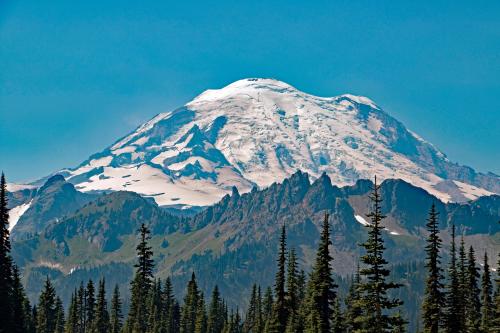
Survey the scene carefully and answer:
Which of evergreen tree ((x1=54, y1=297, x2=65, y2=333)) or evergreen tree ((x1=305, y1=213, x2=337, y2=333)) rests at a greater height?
evergreen tree ((x1=305, y1=213, x2=337, y2=333))

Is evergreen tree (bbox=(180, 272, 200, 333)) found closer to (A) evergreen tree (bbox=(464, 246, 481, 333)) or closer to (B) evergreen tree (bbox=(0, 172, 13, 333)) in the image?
(A) evergreen tree (bbox=(464, 246, 481, 333))

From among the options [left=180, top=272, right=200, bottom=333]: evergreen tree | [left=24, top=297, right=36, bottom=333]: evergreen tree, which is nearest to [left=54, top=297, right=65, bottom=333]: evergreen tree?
[left=24, top=297, right=36, bottom=333]: evergreen tree

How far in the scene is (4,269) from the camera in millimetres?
95438

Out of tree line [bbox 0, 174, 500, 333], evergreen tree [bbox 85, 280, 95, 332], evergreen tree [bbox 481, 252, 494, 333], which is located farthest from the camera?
evergreen tree [bbox 85, 280, 95, 332]

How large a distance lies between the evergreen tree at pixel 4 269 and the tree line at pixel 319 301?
4.2 inches

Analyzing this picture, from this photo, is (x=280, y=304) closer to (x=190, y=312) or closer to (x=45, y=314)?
(x=45, y=314)

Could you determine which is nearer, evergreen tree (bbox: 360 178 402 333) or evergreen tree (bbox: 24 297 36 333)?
evergreen tree (bbox: 360 178 402 333)

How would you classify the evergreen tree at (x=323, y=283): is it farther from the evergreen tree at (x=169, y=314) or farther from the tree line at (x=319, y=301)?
the evergreen tree at (x=169, y=314)

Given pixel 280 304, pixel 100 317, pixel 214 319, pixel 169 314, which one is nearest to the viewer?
pixel 280 304

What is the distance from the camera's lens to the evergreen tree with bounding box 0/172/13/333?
3688 inches

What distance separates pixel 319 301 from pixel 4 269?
36.2 metres

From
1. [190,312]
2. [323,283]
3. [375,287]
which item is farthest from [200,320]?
[375,287]

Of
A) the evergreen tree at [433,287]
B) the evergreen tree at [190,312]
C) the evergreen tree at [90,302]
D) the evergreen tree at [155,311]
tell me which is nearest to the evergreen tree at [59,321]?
the evergreen tree at [90,302]

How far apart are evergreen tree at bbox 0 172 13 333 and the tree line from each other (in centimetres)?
11
